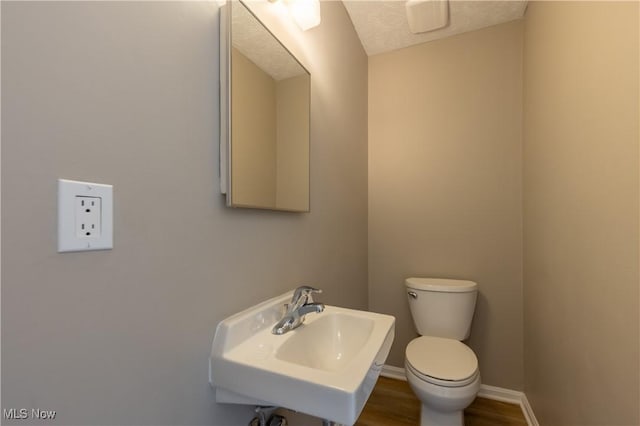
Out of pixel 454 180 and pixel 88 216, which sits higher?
pixel 454 180

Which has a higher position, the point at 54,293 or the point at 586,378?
the point at 54,293

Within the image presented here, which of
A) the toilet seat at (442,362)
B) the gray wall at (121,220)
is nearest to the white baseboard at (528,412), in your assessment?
the toilet seat at (442,362)

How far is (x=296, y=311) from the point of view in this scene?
981 mm

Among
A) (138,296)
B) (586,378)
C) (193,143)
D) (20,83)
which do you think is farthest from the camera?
(586,378)

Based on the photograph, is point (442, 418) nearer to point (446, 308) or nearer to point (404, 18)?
point (446, 308)

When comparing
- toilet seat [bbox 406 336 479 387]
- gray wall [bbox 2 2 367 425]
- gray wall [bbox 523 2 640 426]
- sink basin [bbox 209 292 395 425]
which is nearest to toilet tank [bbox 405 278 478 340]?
toilet seat [bbox 406 336 479 387]

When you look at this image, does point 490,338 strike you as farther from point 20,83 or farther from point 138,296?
point 20,83

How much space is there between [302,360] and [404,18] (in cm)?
204

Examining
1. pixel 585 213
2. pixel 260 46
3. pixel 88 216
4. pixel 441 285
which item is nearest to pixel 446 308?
pixel 441 285

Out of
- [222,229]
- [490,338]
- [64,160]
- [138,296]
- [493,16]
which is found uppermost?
[493,16]

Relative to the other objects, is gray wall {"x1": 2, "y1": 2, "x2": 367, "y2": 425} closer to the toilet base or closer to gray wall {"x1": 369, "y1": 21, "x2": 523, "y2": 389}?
the toilet base

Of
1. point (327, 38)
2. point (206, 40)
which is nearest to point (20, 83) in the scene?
point (206, 40)

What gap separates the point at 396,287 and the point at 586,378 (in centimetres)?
116

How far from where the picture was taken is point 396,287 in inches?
81.9
